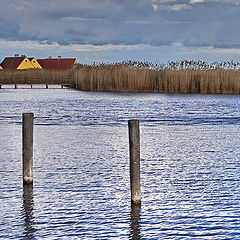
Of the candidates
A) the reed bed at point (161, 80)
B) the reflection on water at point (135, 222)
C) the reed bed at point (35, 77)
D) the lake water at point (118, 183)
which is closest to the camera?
the reflection on water at point (135, 222)

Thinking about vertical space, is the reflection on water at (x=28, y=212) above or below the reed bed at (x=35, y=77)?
below

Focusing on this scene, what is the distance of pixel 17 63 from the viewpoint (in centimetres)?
10225

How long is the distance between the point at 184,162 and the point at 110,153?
2.33m

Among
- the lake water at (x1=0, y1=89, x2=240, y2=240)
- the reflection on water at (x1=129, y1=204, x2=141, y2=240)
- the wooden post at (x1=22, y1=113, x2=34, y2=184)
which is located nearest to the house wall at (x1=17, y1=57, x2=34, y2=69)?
the lake water at (x1=0, y1=89, x2=240, y2=240)

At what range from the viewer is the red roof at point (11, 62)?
102 metres

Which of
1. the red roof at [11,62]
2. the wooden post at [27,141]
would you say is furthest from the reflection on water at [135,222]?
the red roof at [11,62]

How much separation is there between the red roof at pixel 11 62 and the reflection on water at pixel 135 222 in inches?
3687

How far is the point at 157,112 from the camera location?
30281 millimetres

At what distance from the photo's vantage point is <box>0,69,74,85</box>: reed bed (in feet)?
214

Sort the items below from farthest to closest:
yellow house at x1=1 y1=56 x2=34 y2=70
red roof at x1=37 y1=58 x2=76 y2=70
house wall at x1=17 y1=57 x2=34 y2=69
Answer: red roof at x1=37 y1=58 x2=76 y2=70, house wall at x1=17 y1=57 x2=34 y2=69, yellow house at x1=1 y1=56 x2=34 y2=70

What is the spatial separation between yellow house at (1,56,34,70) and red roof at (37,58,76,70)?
450 centimetres

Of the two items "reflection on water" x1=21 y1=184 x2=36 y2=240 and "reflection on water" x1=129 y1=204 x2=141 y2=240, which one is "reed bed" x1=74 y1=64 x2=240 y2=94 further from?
"reflection on water" x1=129 y1=204 x2=141 y2=240

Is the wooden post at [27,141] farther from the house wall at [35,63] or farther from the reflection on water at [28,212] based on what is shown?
the house wall at [35,63]

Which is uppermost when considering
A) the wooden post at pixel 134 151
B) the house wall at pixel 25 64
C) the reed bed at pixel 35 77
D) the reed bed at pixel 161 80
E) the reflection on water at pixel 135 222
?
the house wall at pixel 25 64
